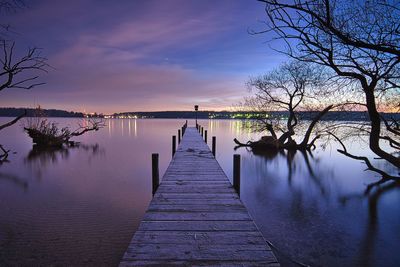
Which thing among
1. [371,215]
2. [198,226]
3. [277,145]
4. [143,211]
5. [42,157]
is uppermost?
[198,226]

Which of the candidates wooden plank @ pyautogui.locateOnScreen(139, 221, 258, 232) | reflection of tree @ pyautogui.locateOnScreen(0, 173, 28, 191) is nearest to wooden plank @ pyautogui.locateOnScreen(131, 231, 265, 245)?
wooden plank @ pyautogui.locateOnScreen(139, 221, 258, 232)

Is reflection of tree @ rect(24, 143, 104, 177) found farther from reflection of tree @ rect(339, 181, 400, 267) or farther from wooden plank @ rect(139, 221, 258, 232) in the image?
reflection of tree @ rect(339, 181, 400, 267)

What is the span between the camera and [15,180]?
44.3ft

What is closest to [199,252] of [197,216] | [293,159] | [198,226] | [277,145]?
[198,226]

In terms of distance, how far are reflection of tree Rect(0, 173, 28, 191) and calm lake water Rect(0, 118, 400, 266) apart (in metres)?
0.02

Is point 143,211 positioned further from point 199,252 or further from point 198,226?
point 199,252

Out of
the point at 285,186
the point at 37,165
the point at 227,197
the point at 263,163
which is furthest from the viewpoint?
the point at 263,163

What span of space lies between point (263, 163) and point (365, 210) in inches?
391

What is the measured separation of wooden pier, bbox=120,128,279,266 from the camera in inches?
126

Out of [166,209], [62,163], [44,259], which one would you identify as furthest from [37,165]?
[166,209]

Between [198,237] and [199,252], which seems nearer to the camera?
[199,252]

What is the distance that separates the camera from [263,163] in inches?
750

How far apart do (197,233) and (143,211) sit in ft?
18.0

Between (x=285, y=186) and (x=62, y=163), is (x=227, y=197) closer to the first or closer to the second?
(x=285, y=186)
